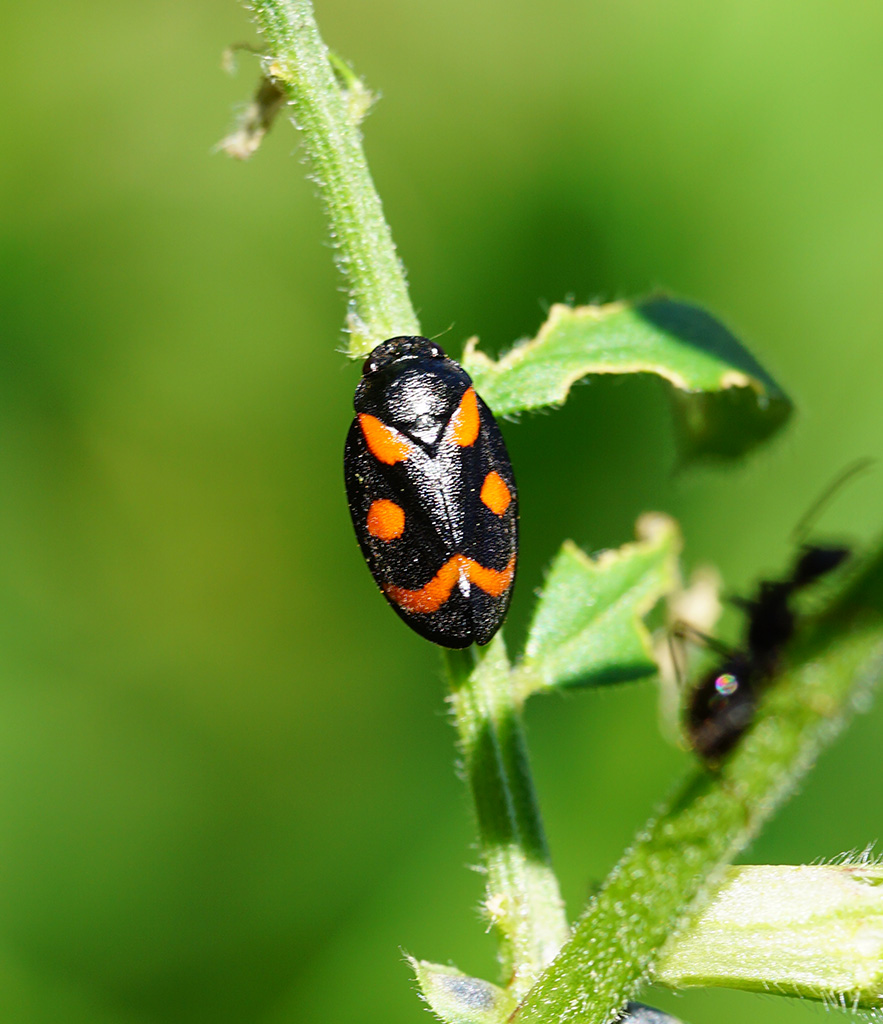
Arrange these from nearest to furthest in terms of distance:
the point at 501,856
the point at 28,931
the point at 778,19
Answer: the point at 501,856
the point at 28,931
the point at 778,19

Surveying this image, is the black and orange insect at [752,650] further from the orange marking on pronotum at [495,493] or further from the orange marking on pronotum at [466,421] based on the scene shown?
the orange marking on pronotum at [466,421]

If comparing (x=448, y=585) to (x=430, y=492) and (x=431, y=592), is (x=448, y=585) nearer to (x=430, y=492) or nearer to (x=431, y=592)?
(x=431, y=592)

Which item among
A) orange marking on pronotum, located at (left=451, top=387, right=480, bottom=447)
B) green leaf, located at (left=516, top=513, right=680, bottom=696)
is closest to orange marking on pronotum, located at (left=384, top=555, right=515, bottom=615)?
green leaf, located at (left=516, top=513, right=680, bottom=696)

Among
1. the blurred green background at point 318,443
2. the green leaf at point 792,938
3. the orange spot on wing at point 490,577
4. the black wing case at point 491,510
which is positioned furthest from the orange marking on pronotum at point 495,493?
the blurred green background at point 318,443

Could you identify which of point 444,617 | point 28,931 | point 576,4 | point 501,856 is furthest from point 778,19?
point 28,931

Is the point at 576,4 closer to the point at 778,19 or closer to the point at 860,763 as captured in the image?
the point at 778,19
